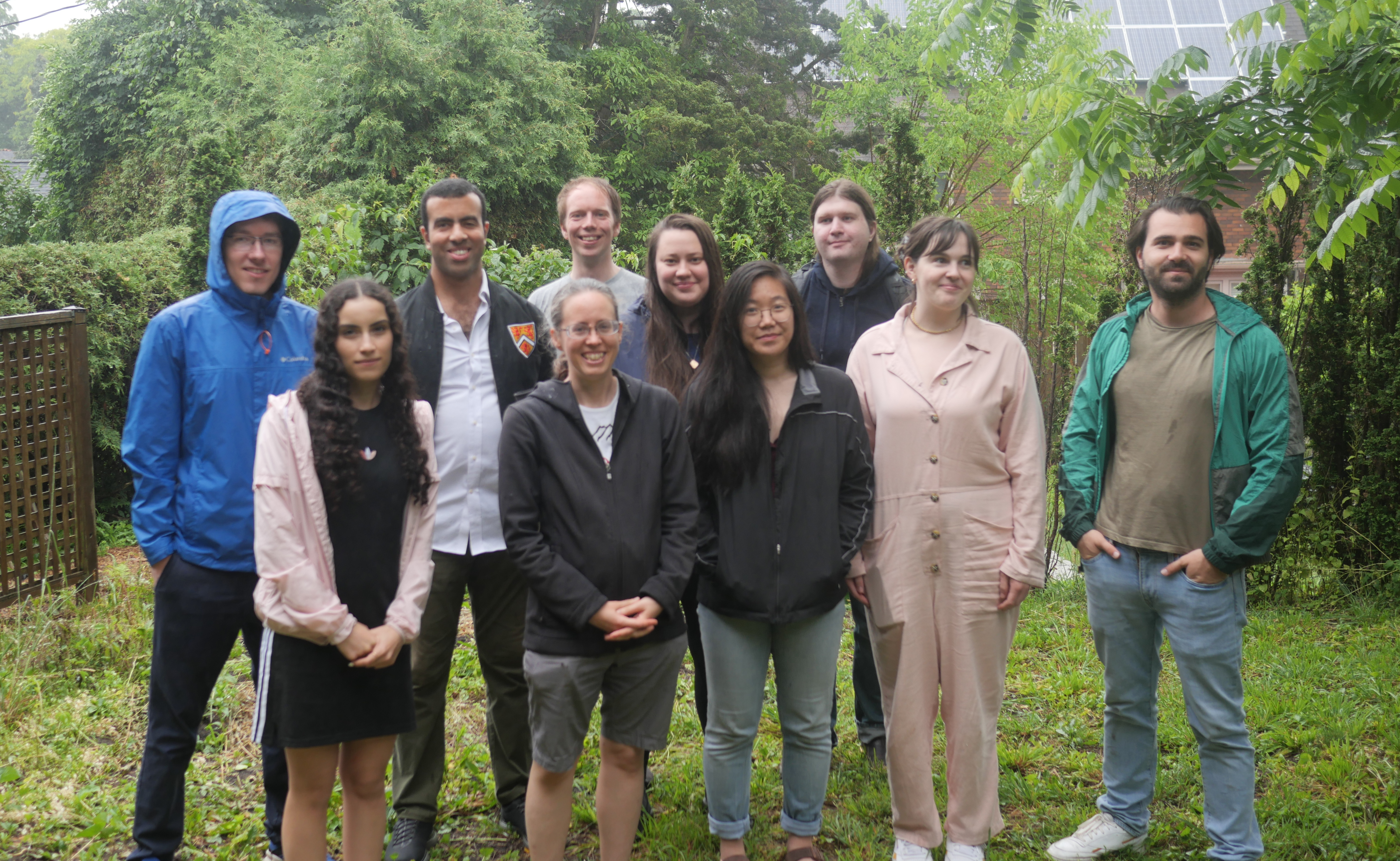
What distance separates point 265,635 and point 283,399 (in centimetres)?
70

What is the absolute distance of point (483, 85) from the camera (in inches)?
664

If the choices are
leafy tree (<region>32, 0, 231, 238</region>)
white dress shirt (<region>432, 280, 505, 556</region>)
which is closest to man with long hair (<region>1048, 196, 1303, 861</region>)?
white dress shirt (<region>432, 280, 505, 556</region>)

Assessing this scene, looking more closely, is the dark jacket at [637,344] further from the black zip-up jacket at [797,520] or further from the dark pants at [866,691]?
the dark pants at [866,691]

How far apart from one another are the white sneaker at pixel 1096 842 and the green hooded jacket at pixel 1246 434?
A: 1.09m

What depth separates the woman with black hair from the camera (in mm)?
3178

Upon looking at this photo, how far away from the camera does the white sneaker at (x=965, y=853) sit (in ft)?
11.0

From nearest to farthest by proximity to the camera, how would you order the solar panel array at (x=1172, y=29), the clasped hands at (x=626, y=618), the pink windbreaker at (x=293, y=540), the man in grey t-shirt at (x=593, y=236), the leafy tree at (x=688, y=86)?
the pink windbreaker at (x=293, y=540) < the clasped hands at (x=626, y=618) < the man in grey t-shirt at (x=593, y=236) < the solar panel array at (x=1172, y=29) < the leafy tree at (x=688, y=86)

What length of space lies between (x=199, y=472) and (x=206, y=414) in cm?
19

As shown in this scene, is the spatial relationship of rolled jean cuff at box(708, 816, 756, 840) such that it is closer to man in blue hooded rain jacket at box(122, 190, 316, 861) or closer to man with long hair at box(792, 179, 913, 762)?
man with long hair at box(792, 179, 913, 762)

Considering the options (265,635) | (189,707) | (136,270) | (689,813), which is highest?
(136,270)

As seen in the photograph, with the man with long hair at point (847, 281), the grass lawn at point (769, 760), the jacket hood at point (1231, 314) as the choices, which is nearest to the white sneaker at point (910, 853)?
the grass lawn at point (769, 760)

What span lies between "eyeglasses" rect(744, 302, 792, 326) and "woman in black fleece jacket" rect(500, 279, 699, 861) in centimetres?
40

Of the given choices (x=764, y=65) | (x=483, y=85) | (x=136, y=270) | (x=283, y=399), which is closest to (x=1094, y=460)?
(x=283, y=399)

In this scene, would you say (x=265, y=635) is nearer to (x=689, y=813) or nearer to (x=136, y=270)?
(x=689, y=813)
